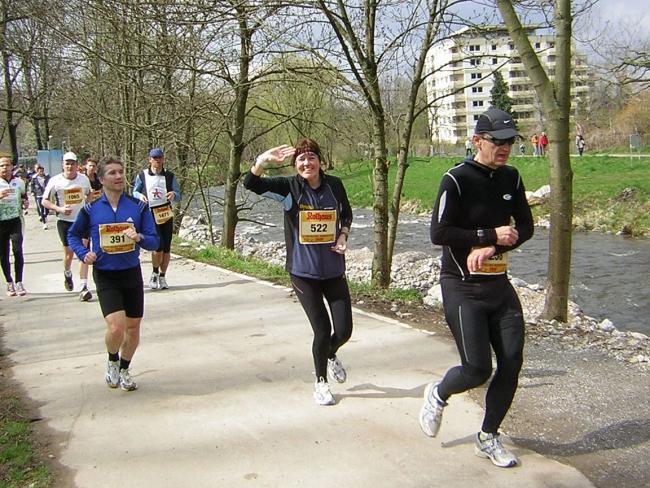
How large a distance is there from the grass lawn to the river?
1.68 meters

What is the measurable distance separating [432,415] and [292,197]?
1966 mm

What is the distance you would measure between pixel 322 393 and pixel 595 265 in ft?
45.3

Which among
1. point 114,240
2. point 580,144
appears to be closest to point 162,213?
point 114,240

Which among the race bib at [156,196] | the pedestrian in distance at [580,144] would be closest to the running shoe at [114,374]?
the race bib at [156,196]

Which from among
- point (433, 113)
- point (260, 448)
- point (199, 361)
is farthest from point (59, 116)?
point (260, 448)

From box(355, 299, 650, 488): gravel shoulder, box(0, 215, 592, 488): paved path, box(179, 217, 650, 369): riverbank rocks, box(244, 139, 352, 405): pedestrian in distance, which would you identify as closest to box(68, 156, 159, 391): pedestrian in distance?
box(0, 215, 592, 488): paved path

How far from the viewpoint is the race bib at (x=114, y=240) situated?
5477 mm

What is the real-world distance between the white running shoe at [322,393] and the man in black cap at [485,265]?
4.05 feet

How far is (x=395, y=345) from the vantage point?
6.64 meters

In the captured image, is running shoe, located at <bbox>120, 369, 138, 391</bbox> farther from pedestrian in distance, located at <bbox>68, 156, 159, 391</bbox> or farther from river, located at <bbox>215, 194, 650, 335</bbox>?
river, located at <bbox>215, 194, 650, 335</bbox>

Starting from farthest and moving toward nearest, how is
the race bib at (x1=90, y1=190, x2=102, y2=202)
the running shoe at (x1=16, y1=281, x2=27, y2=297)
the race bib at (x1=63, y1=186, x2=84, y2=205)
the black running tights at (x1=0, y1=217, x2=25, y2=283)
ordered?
the race bib at (x1=90, y1=190, x2=102, y2=202) < the running shoe at (x1=16, y1=281, x2=27, y2=297) < the black running tights at (x1=0, y1=217, x2=25, y2=283) < the race bib at (x1=63, y1=186, x2=84, y2=205)

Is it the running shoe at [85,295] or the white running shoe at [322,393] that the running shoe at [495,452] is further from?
the running shoe at [85,295]

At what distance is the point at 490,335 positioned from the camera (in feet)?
13.6

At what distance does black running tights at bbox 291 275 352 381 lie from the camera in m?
5.12
